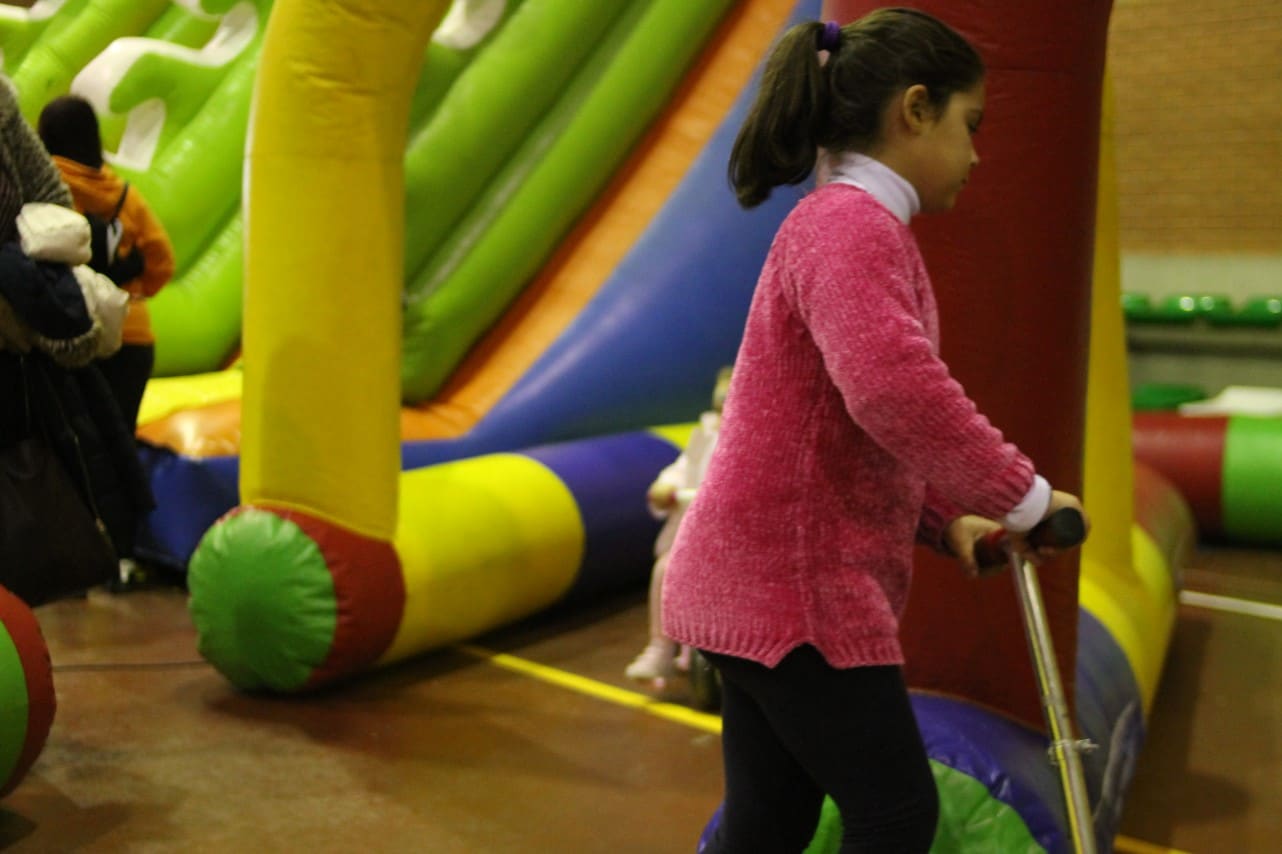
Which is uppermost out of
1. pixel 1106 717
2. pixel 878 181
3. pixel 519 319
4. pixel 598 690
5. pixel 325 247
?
pixel 878 181

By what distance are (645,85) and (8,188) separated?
2.69 meters

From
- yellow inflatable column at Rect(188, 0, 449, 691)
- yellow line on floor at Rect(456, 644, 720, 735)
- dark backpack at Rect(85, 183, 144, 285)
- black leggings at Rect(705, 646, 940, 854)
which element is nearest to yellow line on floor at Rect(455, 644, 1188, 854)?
yellow line on floor at Rect(456, 644, 720, 735)

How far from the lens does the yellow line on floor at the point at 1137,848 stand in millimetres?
2588

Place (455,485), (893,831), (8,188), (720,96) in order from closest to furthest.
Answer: (893,831) → (8,188) → (455,485) → (720,96)

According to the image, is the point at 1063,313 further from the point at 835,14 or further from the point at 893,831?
the point at 893,831

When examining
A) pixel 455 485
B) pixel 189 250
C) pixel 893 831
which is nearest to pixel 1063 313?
pixel 893 831

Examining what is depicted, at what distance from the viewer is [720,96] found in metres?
4.94

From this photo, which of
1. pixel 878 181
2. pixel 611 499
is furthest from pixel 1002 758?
pixel 611 499

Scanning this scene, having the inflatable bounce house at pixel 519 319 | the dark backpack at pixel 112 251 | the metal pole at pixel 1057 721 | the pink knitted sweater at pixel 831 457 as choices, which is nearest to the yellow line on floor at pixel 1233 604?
the inflatable bounce house at pixel 519 319

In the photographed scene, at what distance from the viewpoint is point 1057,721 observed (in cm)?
157

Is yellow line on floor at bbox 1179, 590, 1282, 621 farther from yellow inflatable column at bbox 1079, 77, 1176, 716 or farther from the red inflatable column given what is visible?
the red inflatable column

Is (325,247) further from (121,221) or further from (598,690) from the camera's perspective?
(598,690)

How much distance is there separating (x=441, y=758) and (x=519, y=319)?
2.04 meters

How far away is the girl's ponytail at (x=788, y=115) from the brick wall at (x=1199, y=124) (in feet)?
20.3
